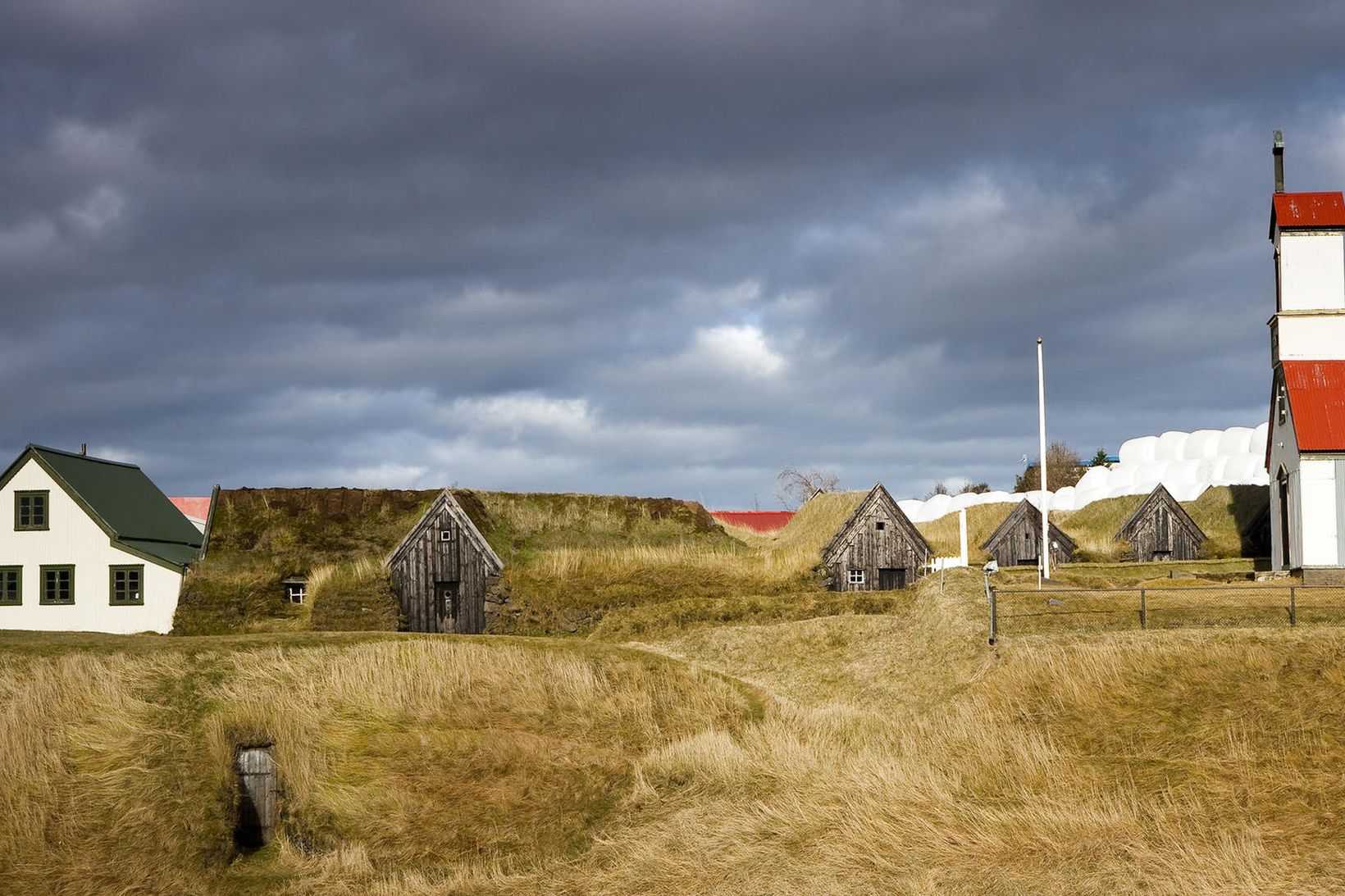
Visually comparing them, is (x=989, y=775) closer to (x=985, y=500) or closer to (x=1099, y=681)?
(x=1099, y=681)

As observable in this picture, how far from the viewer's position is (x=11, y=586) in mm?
46625

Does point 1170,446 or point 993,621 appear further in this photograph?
point 1170,446

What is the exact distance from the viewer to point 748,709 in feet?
86.7

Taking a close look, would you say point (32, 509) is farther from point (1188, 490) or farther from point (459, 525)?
point (1188, 490)

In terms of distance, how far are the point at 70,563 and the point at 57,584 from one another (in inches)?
36.7

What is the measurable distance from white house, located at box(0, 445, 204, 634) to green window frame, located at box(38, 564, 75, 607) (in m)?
0.03

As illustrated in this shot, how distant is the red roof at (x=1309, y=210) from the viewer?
42312 mm

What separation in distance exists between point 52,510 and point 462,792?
3294 centimetres

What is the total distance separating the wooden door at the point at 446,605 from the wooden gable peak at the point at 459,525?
56.2 inches

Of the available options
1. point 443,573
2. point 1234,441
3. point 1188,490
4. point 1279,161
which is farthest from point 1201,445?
point 443,573

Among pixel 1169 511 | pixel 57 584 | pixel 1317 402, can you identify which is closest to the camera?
pixel 1317 402

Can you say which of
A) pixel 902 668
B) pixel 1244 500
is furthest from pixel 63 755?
pixel 1244 500

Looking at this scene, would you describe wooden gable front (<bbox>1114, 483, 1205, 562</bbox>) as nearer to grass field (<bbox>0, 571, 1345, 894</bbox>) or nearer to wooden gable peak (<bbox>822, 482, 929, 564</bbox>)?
wooden gable peak (<bbox>822, 482, 929, 564</bbox>)

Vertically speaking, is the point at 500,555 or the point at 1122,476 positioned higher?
the point at 1122,476
